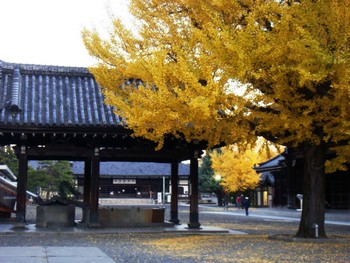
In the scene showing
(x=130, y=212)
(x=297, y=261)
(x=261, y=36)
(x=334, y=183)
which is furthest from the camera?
(x=334, y=183)

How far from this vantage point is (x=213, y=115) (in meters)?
13.9

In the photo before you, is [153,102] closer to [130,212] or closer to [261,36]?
[261,36]

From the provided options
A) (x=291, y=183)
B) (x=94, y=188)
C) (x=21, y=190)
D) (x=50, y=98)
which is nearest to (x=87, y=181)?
(x=94, y=188)

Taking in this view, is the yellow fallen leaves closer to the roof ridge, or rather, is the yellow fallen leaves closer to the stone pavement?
the stone pavement

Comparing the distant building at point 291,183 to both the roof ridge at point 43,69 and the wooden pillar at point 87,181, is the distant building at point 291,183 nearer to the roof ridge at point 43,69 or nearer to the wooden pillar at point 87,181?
the wooden pillar at point 87,181

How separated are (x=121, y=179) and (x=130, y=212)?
48.6 metres

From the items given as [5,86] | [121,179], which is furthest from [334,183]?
[121,179]

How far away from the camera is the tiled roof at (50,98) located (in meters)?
18.7

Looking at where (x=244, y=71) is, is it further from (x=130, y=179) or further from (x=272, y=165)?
(x=130, y=179)

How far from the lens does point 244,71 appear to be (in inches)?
500

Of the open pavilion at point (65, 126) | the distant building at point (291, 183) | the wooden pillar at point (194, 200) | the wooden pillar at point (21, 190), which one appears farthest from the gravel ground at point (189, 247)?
the distant building at point (291, 183)

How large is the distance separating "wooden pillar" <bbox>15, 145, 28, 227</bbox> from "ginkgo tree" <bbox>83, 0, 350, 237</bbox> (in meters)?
4.45

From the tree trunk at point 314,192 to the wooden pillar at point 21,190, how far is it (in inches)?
385

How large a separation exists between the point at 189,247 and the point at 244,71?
512 centimetres
